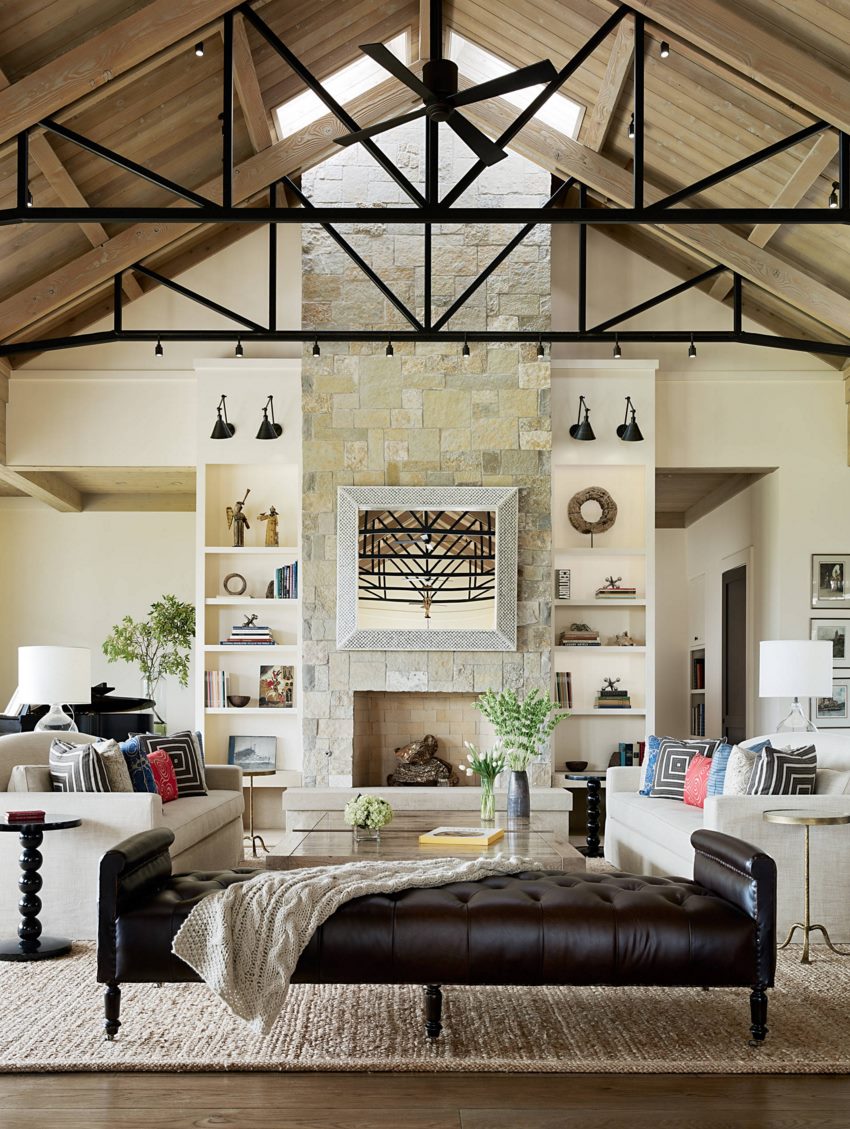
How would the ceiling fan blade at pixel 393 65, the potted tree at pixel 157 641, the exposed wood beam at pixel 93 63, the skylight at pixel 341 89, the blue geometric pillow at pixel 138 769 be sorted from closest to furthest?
the ceiling fan blade at pixel 393 65, the exposed wood beam at pixel 93 63, the blue geometric pillow at pixel 138 769, the skylight at pixel 341 89, the potted tree at pixel 157 641

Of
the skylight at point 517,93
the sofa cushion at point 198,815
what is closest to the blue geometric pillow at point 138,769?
the sofa cushion at point 198,815

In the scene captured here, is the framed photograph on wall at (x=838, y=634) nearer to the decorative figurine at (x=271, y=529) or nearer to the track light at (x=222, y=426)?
the decorative figurine at (x=271, y=529)

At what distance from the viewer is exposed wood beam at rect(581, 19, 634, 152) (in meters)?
7.18

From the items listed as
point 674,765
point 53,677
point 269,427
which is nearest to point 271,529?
point 269,427

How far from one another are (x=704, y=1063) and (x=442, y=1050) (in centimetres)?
79

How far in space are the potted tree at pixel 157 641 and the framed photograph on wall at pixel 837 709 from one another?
568cm

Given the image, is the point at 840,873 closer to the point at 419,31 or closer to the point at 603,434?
the point at 603,434

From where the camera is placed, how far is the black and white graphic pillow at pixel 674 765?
6.96 metres

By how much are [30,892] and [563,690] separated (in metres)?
5.23

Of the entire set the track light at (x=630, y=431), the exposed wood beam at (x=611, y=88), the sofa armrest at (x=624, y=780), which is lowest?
the sofa armrest at (x=624, y=780)

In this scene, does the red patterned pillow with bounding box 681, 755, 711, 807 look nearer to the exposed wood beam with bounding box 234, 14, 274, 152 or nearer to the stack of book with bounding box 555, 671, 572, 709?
the stack of book with bounding box 555, 671, 572, 709

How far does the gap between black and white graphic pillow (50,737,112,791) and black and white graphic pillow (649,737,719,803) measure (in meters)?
3.13

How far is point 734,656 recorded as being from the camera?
11.6 metres

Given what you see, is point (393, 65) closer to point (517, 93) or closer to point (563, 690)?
point (517, 93)
